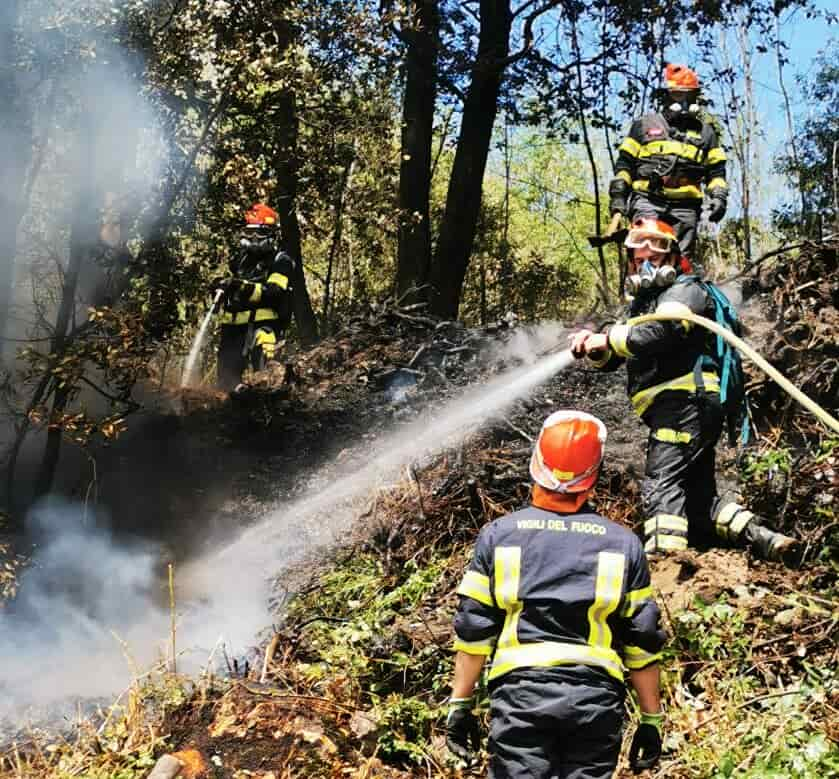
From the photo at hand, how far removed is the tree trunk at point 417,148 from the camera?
→ 431 inches

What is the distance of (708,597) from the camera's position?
4289mm

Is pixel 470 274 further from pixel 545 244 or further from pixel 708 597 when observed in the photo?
pixel 708 597

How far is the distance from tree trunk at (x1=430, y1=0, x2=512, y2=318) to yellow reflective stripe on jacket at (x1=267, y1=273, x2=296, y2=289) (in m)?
2.66

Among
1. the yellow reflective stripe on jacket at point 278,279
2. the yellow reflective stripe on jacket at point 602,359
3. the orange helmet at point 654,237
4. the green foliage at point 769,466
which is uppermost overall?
the orange helmet at point 654,237

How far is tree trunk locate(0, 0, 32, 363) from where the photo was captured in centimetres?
571

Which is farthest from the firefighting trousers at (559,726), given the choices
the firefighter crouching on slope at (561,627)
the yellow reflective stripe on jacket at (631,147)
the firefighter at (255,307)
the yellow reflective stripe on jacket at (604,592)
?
the firefighter at (255,307)

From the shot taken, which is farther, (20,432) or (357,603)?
(20,432)

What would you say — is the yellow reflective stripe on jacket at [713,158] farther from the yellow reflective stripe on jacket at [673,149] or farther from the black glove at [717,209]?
the black glove at [717,209]

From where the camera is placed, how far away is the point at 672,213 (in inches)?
292

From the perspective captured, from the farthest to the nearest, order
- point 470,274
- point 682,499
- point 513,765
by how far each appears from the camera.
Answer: point 470,274, point 682,499, point 513,765

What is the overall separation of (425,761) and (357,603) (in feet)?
4.34

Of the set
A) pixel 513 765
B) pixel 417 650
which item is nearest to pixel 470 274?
pixel 417 650

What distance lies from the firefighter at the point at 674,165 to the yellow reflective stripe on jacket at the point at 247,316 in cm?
339

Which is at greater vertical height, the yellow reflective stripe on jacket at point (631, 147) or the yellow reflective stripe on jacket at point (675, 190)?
the yellow reflective stripe on jacket at point (631, 147)
